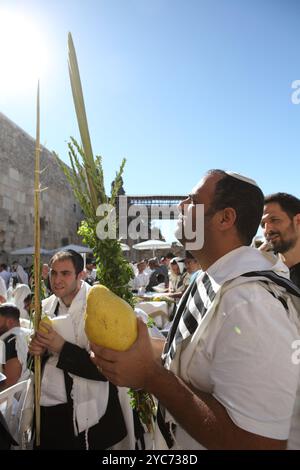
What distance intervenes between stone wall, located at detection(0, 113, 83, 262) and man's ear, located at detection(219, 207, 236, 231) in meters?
10.9

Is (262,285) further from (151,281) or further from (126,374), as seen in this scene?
(151,281)

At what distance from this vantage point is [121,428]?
6.66 feet

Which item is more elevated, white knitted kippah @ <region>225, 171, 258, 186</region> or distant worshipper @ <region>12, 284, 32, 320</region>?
white knitted kippah @ <region>225, 171, 258, 186</region>

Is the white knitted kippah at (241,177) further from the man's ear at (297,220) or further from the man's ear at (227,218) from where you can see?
the man's ear at (297,220)

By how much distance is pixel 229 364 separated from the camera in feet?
3.02

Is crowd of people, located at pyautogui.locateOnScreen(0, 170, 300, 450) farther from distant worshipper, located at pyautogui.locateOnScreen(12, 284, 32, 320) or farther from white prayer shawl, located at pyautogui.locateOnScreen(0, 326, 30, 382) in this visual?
distant worshipper, located at pyautogui.locateOnScreen(12, 284, 32, 320)

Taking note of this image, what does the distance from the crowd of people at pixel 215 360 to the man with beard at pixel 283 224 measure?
116 centimetres

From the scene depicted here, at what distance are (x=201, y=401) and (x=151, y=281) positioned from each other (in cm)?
742

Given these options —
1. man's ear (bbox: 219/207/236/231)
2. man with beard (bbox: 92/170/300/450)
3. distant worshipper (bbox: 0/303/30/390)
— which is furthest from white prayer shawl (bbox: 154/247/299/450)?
distant worshipper (bbox: 0/303/30/390)

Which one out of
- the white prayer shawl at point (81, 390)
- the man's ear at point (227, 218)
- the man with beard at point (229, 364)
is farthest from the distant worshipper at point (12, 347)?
the man's ear at point (227, 218)

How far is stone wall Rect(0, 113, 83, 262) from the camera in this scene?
13.6 meters

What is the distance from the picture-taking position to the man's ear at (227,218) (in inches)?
49.3

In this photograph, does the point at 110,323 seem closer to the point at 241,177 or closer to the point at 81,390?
the point at 241,177

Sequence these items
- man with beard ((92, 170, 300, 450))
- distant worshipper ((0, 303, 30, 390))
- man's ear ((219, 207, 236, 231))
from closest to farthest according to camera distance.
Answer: man with beard ((92, 170, 300, 450)) → man's ear ((219, 207, 236, 231)) → distant worshipper ((0, 303, 30, 390))
